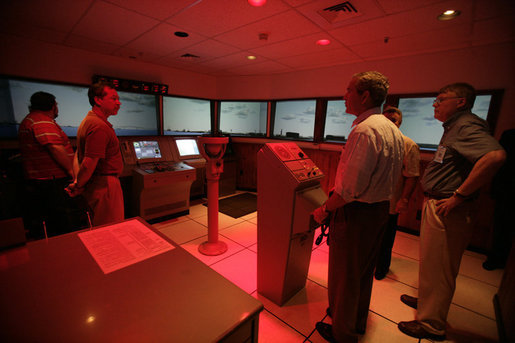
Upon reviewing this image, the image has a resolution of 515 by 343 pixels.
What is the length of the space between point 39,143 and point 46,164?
25 cm

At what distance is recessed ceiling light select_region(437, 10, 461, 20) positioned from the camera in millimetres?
2074

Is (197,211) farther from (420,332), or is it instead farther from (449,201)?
(449,201)

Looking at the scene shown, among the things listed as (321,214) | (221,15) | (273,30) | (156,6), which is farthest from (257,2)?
(321,214)

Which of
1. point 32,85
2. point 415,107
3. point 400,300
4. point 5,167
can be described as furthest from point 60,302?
point 415,107

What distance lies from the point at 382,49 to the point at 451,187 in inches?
96.9

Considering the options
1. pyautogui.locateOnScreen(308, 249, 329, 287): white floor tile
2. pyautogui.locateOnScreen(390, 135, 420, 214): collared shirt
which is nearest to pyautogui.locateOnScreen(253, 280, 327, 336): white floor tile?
pyautogui.locateOnScreen(308, 249, 329, 287): white floor tile

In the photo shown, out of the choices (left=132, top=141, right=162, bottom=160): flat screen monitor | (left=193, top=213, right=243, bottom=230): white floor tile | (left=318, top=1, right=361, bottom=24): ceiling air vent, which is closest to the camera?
(left=318, top=1, right=361, bottom=24): ceiling air vent

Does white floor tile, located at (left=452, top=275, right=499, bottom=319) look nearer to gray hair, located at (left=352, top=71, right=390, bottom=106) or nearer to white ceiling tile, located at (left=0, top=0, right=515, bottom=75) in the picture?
gray hair, located at (left=352, top=71, right=390, bottom=106)

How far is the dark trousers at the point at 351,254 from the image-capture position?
142cm

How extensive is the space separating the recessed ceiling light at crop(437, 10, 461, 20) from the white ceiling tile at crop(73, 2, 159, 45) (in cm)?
294

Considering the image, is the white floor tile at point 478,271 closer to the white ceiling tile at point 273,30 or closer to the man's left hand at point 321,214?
the man's left hand at point 321,214

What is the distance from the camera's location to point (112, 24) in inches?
102

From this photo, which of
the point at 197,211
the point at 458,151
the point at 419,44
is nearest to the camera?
the point at 458,151

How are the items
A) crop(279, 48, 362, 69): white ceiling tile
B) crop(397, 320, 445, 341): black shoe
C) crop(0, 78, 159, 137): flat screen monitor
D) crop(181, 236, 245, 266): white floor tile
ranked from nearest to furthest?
crop(397, 320, 445, 341): black shoe, crop(181, 236, 245, 266): white floor tile, crop(0, 78, 159, 137): flat screen monitor, crop(279, 48, 362, 69): white ceiling tile
